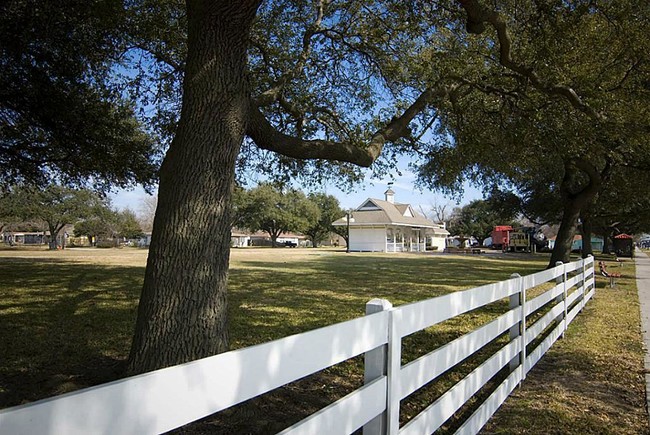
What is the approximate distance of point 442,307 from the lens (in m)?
3.42

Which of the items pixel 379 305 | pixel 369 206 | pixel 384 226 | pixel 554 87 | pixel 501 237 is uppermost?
pixel 369 206

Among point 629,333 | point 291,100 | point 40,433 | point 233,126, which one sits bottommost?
point 629,333

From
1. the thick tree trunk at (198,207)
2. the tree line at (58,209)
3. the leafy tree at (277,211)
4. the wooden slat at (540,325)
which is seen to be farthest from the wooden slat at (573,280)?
the leafy tree at (277,211)

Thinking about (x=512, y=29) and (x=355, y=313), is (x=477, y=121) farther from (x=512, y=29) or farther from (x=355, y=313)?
(x=355, y=313)

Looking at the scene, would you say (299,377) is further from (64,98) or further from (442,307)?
(64,98)

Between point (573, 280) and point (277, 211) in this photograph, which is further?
point (277, 211)

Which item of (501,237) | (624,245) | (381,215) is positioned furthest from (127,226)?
(624,245)

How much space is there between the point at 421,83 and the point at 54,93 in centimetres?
834

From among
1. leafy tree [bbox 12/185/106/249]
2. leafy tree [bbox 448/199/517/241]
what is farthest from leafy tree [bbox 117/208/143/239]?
leafy tree [bbox 448/199/517/241]

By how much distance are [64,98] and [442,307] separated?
10.9 m

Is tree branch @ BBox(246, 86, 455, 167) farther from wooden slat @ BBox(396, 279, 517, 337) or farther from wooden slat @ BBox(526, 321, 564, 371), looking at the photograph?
wooden slat @ BBox(526, 321, 564, 371)

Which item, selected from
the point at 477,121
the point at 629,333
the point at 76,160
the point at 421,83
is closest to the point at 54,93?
the point at 76,160

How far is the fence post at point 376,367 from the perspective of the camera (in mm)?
2500

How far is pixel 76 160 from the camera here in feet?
45.7
